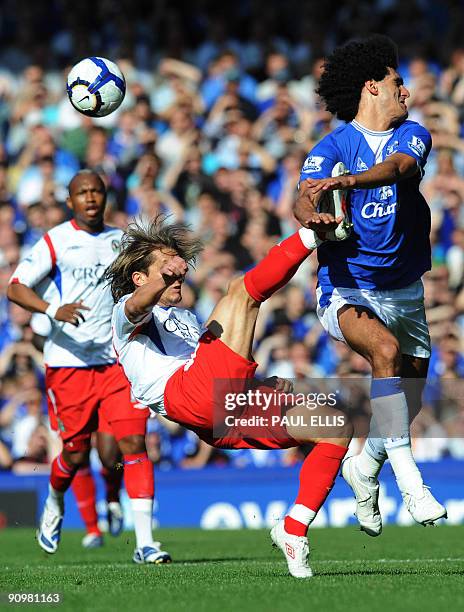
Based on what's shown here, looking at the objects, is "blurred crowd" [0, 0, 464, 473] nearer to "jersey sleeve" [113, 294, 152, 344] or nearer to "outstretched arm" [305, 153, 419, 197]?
"outstretched arm" [305, 153, 419, 197]

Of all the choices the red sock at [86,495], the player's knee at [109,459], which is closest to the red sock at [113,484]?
the player's knee at [109,459]

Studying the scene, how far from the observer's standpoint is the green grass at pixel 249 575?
5.28m

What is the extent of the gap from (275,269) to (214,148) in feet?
30.5

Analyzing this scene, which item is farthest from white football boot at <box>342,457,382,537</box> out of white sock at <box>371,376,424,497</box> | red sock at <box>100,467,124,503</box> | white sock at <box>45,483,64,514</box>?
red sock at <box>100,467,124,503</box>

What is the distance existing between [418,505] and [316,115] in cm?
987

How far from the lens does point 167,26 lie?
17.1 m

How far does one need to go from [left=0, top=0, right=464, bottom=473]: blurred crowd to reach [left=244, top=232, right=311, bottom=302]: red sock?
626 centimetres

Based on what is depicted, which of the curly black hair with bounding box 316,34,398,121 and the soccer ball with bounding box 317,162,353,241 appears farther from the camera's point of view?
the curly black hair with bounding box 316,34,398,121

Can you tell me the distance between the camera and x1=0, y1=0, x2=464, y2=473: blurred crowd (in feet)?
43.1

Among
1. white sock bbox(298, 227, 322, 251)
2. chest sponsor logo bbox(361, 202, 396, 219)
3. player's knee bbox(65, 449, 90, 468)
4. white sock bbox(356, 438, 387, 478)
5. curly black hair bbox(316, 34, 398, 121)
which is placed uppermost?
curly black hair bbox(316, 34, 398, 121)

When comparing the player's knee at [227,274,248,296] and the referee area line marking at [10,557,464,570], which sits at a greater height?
the player's knee at [227,274,248,296]

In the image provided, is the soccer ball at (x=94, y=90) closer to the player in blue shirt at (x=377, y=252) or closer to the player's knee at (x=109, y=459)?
the player in blue shirt at (x=377, y=252)

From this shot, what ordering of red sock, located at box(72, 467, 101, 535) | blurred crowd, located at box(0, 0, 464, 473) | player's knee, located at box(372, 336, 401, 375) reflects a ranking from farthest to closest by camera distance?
blurred crowd, located at box(0, 0, 464, 473), red sock, located at box(72, 467, 101, 535), player's knee, located at box(372, 336, 401, 375)

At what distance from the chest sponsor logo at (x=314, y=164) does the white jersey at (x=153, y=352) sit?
1.20 m
